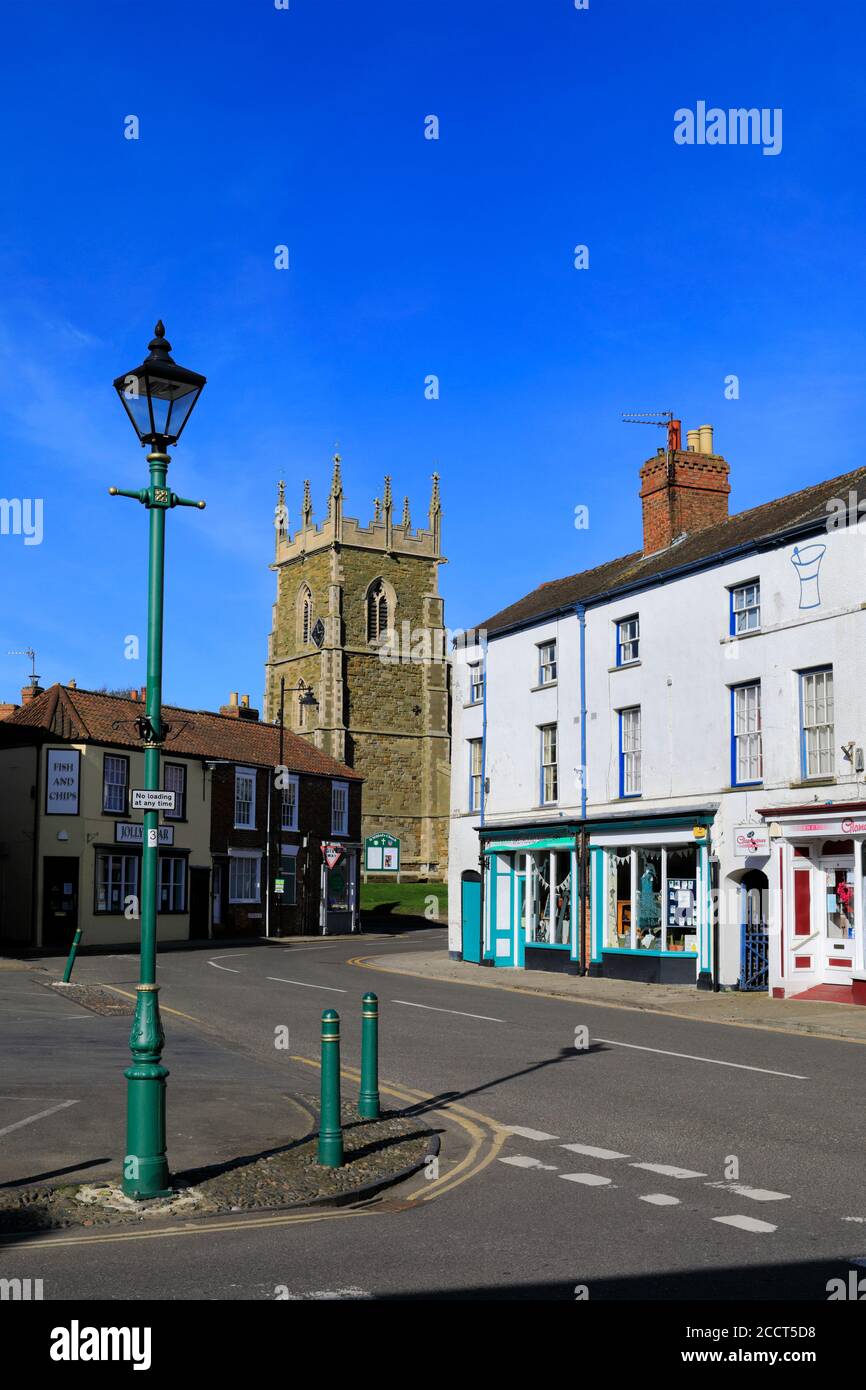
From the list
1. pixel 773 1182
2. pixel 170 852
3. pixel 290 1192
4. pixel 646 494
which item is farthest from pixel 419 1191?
pixel 170 852

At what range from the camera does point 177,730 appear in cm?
4728

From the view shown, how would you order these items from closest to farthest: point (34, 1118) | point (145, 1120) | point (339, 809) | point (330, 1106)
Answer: point (145, 1120) → point (330, 1106) → point (34, 1118) → point (339, 809)

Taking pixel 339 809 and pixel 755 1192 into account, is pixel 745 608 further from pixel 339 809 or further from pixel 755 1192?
pixel 339 809

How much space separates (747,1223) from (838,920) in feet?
57.6

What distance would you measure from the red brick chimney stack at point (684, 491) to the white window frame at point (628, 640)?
10.2 feet

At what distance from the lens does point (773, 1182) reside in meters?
8.95

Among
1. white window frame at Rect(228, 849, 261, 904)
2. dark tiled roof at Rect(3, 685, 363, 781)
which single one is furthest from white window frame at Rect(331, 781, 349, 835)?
white window frame at Rect(228, 849, 261, 904)

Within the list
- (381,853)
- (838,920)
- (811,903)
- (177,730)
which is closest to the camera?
(838,920)

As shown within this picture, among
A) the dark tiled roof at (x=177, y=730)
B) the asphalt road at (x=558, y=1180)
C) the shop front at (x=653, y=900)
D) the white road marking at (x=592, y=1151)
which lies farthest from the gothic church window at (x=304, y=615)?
the white road marking at (x=592, y=1151)

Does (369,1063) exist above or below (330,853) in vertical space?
below

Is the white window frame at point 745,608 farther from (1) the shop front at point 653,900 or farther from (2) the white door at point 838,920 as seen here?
(2) the white door at point 838,920

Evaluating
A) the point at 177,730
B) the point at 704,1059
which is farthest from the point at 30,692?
the point at 704,1059

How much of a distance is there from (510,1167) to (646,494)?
2636cm

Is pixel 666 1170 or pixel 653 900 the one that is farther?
pixel 653 900
